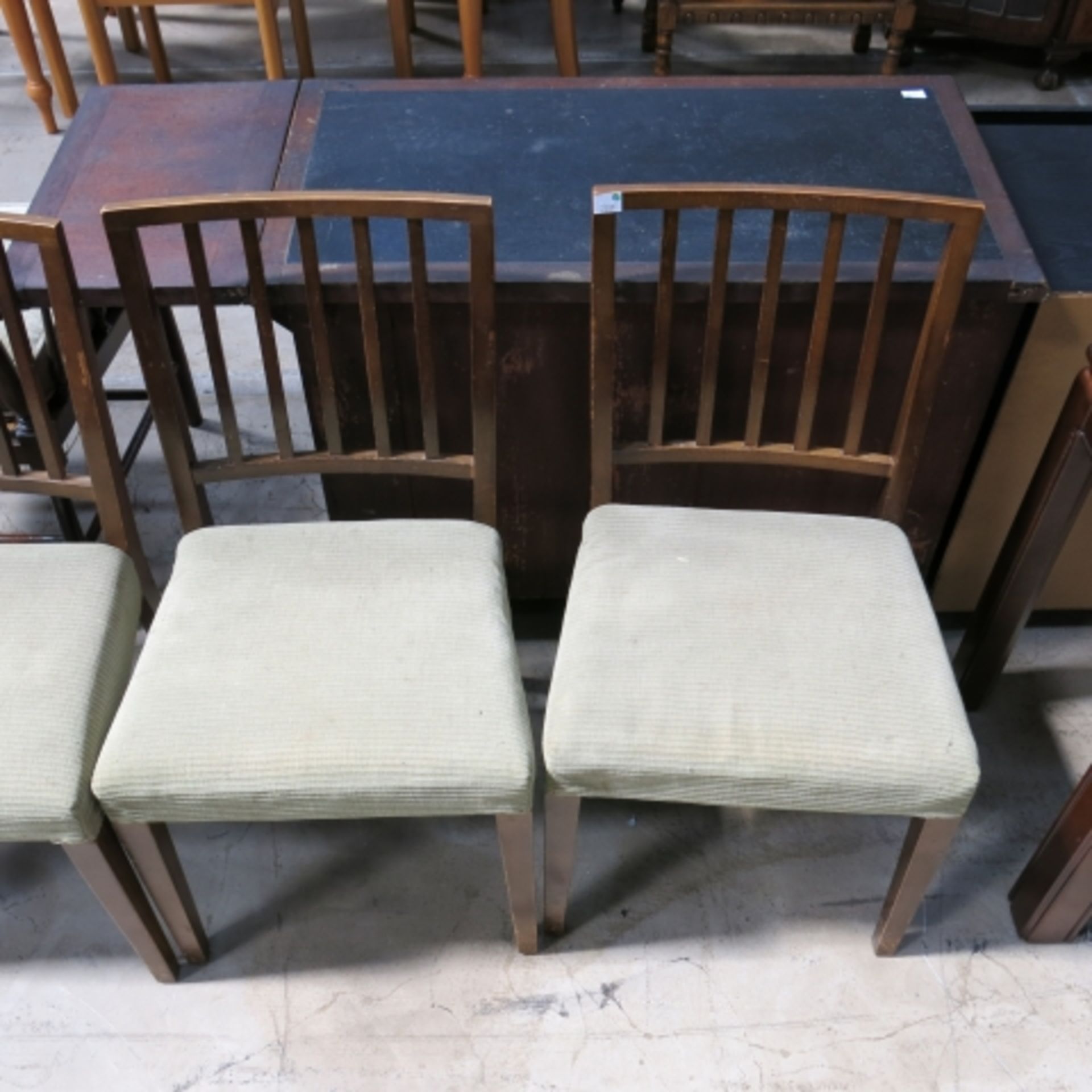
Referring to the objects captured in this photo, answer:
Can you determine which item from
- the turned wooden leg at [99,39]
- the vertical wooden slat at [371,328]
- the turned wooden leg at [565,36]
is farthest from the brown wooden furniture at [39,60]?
the vertical wooden slat at [371,328]

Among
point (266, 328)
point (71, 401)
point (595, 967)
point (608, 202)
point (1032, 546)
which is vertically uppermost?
point (608, 202)

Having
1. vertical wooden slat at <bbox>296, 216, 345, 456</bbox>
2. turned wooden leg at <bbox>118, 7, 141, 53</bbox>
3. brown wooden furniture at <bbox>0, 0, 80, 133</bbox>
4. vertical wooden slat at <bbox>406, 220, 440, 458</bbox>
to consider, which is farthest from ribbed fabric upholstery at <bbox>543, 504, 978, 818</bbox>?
turned wooden leg at <bbox>118, 7, 141, 53</bbox>

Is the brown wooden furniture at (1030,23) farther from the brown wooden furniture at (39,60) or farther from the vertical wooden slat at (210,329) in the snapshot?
the vertical wooden slat at (210,329)

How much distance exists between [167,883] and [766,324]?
945 millimetres

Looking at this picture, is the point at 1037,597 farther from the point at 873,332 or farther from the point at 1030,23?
the point at 1030,23

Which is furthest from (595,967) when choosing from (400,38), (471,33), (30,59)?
(30,59)

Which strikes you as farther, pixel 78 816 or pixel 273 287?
pixel 273 287

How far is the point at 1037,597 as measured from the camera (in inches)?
60.8

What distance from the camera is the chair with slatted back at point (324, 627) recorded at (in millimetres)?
1154

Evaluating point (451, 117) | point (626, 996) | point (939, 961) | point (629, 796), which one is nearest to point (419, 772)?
point (629, 796)

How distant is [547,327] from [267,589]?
0.48m

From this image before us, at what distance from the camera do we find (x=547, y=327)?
4.75ft

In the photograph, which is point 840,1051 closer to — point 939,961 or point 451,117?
point 939,961

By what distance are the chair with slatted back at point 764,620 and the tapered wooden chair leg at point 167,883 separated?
44cm
